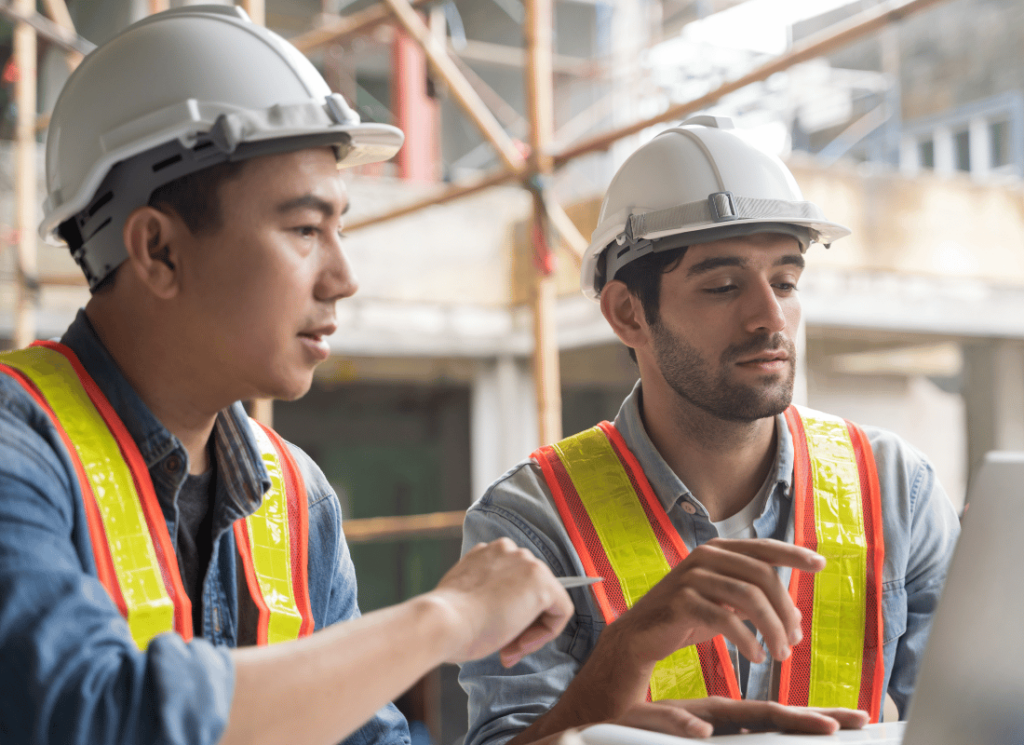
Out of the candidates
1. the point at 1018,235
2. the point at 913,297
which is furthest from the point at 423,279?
the point at 1018,235

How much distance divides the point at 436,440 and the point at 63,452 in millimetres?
10306

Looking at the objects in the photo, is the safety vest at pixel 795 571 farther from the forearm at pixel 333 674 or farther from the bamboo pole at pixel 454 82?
the bamboo pole at pixel 454 82

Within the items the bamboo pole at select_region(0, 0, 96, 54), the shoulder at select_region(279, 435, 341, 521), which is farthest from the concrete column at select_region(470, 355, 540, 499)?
the shoulder at select_region(279, 435, 341, 521)

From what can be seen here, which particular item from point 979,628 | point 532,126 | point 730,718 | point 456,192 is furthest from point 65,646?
point 456,192

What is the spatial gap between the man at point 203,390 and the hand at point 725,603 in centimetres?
24

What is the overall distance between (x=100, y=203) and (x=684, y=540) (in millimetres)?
1299

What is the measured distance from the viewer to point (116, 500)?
1486 millimetres

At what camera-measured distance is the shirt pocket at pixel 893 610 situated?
2.07 m

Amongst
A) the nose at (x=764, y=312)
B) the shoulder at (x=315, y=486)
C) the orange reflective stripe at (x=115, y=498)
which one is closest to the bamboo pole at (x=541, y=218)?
the nose at (x=764, y=312)

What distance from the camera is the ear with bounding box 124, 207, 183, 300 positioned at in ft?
5.22

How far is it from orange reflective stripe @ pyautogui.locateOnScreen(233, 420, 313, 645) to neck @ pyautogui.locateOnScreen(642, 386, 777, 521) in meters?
0.83

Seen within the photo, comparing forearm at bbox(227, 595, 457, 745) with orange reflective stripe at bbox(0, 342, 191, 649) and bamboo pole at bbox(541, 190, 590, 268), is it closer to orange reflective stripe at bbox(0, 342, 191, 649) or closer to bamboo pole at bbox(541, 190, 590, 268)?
orange reflective stripe at bbox(0, 342, 191, 649)

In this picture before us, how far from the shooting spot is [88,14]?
888 centimetres

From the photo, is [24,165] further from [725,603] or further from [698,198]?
[725,603]
